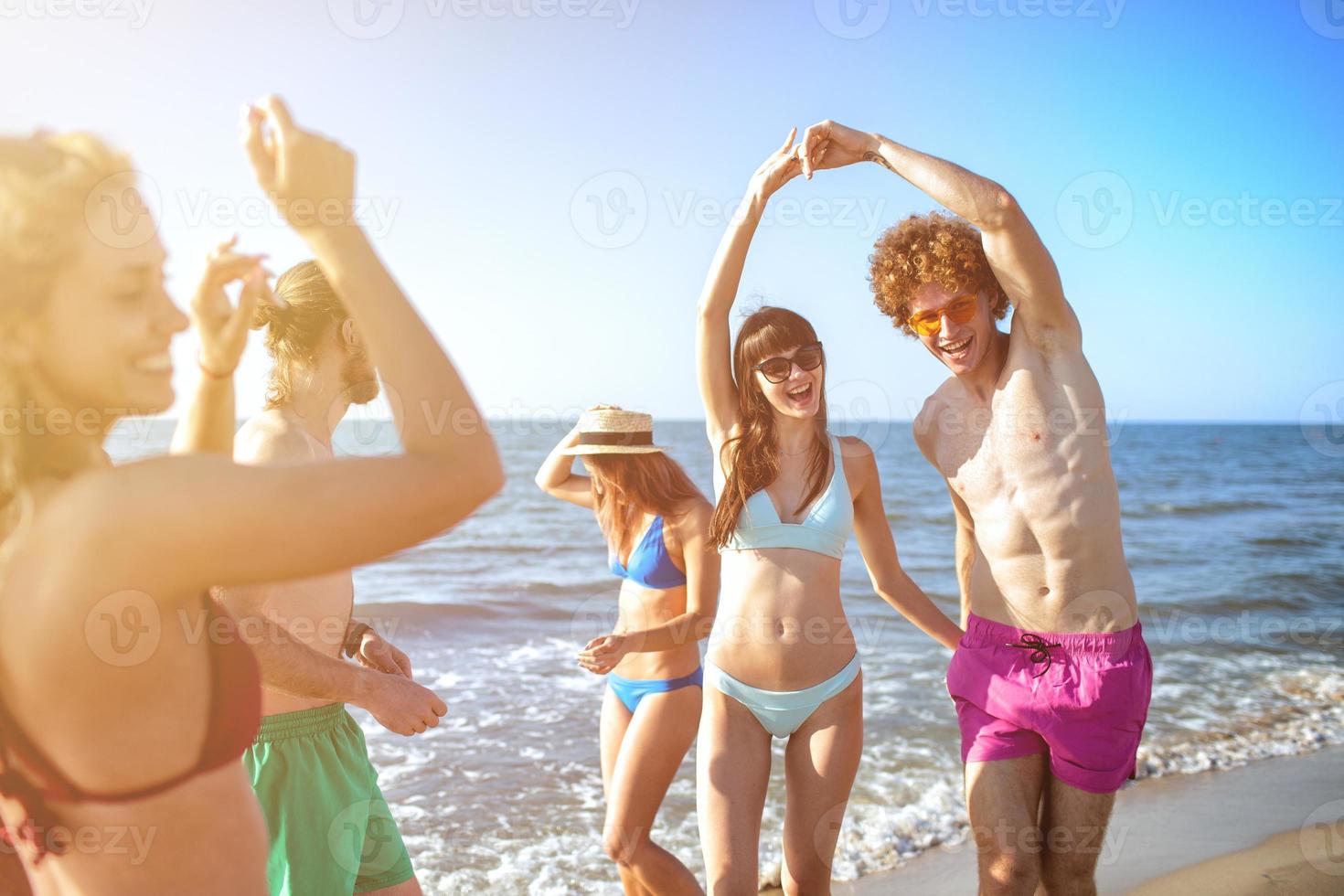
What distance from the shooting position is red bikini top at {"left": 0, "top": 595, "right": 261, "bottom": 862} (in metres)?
1.27

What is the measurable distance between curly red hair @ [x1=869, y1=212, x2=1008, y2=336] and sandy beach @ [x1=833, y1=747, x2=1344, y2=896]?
3.42m

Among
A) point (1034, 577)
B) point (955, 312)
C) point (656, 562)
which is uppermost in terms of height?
point (955, 312)

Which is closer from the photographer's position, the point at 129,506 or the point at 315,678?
the point at 129,506

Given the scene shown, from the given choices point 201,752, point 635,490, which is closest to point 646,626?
point 635,490

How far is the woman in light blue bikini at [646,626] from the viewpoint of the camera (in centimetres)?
416

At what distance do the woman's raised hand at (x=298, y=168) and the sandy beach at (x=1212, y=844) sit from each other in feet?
17.0

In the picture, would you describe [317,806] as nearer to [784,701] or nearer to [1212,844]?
[784,701]

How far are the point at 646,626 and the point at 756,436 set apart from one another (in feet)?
3.85

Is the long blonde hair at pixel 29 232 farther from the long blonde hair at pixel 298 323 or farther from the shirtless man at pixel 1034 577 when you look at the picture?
the shirtless man at pixel 1034 577

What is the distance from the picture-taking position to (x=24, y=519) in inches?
50.4

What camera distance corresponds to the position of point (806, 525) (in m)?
3.89

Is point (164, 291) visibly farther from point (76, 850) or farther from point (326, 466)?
point (76, 850)

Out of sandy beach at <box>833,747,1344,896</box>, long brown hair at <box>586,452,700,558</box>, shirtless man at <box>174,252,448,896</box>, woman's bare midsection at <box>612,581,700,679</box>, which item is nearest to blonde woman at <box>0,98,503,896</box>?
shirtless man at <box>174,252,448,896</box>

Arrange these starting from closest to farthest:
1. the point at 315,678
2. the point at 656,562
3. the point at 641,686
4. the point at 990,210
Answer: the point at 315,678, the point at 990,210, the point at 641,686, the point at 656,562
